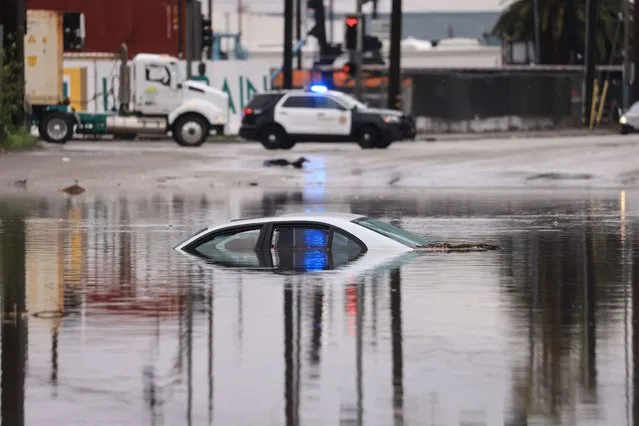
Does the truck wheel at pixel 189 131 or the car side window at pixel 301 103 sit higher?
the car side window at pixel 301 103

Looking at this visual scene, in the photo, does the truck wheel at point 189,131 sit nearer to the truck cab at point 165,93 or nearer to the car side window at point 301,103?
the truck cab at point 165,93

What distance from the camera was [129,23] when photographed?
7425 cm

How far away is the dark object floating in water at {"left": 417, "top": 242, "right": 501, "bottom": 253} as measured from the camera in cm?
2346

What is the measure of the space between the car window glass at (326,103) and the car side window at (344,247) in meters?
30.4

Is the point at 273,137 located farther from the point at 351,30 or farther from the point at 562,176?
the point at 562,176

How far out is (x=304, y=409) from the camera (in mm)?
11789

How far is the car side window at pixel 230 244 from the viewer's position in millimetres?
22594

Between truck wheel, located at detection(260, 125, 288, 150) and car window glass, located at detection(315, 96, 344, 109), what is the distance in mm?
1302

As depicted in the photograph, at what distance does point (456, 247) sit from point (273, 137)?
29.2 meters

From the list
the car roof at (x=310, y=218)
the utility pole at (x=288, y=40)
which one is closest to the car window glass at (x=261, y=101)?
the utility pole at (x=288, y=40)

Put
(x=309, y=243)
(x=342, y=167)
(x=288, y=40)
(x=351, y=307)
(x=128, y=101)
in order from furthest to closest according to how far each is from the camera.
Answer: (x=288, y=40) < (x=128, y=101) < (x=342, y=167) < (x=309, y=243) < (x=351, y=307)

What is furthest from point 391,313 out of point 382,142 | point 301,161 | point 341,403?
point 382,142

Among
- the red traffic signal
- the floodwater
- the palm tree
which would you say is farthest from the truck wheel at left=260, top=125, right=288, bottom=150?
the palm tree

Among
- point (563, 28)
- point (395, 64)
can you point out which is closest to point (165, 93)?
point (395, 64)
